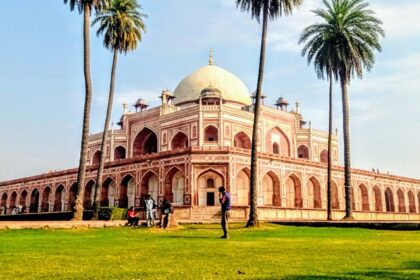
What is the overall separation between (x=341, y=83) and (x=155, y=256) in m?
26.1

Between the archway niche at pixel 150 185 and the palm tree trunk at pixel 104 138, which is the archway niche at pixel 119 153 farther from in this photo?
the palm tree trunk at pixel 104 138

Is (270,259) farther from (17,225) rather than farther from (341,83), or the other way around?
(341,83)

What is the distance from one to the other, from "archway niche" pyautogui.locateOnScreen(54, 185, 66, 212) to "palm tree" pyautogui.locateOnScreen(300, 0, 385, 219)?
36.2 m

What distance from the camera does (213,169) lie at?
3994 centimetres

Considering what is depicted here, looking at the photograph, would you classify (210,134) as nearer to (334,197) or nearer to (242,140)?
(242,140)

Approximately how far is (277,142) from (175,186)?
690 inches

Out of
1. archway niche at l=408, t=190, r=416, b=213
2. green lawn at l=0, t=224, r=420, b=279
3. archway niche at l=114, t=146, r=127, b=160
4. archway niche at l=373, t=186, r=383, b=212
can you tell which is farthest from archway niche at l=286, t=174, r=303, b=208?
green lawn at l=0, t=224, r=420, b=279

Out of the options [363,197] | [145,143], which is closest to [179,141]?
[145,143]

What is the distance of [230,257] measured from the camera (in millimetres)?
8930

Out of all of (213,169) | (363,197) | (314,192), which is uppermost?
(213,169)

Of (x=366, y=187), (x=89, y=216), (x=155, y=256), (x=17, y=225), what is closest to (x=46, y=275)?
(x=155, y=256)

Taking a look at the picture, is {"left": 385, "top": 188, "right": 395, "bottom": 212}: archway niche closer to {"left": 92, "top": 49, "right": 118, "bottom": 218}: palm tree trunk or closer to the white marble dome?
the white marble dome

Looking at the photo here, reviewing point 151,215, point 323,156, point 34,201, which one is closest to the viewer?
point 151,215

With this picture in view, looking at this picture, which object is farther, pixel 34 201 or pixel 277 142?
pixel 34 201
